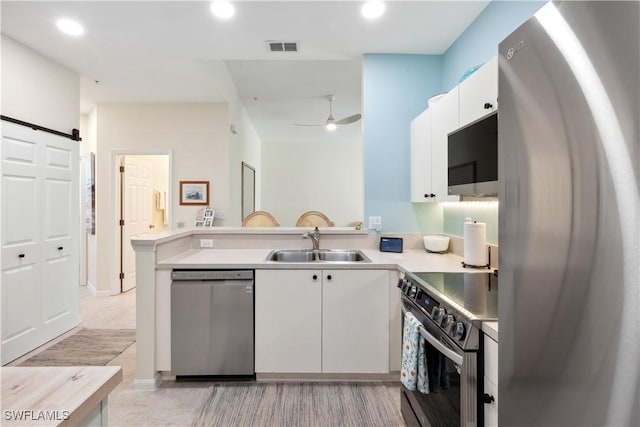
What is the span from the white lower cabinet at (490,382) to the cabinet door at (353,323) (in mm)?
1150

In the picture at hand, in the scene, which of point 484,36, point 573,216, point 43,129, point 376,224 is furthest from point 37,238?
point 484,36

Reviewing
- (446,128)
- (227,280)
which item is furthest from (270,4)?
(227,280)

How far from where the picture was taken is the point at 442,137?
2180 millimetres

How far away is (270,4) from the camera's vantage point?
228 centimetres

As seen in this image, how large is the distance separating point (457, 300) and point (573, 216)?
80cm

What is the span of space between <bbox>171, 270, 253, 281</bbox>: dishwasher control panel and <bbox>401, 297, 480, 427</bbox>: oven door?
1199mm

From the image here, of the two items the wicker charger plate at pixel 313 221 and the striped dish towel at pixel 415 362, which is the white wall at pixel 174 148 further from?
the striped dish towel at pixel 415 362

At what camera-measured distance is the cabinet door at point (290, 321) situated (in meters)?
2.28

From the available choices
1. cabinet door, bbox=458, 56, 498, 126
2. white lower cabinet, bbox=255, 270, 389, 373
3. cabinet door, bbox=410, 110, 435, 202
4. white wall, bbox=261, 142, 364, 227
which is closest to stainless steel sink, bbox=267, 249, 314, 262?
white lower cabinet, bbox=255, 270, 389, 373

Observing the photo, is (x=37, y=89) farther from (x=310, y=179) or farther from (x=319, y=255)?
(x=310, y=179)

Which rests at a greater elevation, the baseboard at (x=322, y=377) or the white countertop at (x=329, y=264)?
the white countertop at (x=329, y=264)

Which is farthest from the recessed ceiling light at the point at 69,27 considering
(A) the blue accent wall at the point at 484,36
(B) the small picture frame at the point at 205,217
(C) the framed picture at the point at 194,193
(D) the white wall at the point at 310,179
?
(D) the white wall at the point at 310,179

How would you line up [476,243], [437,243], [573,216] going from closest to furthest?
[573,216]
[476,243]
[437,243]

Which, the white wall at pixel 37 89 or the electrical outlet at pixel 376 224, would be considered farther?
the electrical outlet at pixel 376 224
